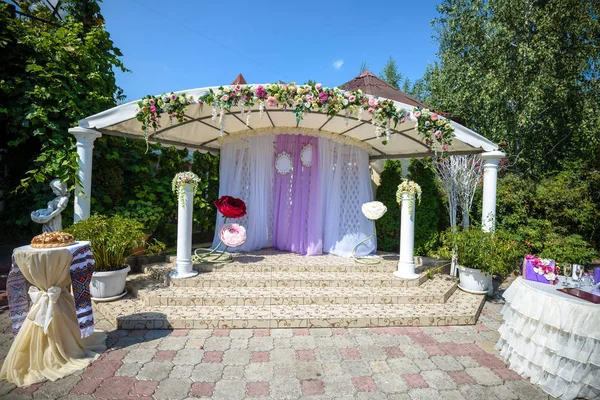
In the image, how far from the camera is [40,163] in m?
5.23

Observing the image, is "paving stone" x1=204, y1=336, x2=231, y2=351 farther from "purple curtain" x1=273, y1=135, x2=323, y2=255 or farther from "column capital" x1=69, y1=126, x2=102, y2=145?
"column capital" x1=69, y1=126, x2=102, y2=145

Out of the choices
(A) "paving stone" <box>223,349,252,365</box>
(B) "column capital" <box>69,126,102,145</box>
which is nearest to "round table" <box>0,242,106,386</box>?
(A) "paving stone" <box>223,349,252,365</box>

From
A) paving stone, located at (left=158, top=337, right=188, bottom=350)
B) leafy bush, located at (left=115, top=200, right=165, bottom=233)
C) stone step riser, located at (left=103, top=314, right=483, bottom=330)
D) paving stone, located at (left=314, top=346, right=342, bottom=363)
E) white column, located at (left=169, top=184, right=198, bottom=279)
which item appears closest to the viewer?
paving stone, located at (left=314, top=346, right=342, bottom=363)

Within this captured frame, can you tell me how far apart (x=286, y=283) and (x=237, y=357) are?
1725 mm

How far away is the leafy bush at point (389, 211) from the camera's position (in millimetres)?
7422

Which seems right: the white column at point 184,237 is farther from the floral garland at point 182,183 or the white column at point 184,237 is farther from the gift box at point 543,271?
the gift box at point 543,271

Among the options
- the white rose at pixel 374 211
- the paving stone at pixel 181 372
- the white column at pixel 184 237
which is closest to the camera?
the paving stone at pixel 181 372

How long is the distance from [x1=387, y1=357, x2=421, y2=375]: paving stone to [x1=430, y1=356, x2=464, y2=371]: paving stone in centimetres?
26

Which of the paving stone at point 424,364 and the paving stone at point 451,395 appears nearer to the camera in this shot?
the paving stone at point 451,395

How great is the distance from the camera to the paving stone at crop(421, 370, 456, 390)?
2.75 m

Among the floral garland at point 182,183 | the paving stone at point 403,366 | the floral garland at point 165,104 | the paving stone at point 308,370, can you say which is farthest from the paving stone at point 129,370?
the floral garland at point 165,104

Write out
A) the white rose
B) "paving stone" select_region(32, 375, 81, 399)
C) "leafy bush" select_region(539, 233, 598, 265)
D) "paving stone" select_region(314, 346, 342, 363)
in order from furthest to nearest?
the white rose, "leafy bush" select_region(539, 233, 598, 265), "paving stone" select_region(314, 346, 342, 363), "paving stone" select_region(32, 375, 81, 399)

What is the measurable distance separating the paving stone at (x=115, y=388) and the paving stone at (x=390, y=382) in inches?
87.4

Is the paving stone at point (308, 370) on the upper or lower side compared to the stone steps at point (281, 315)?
Result: lower
